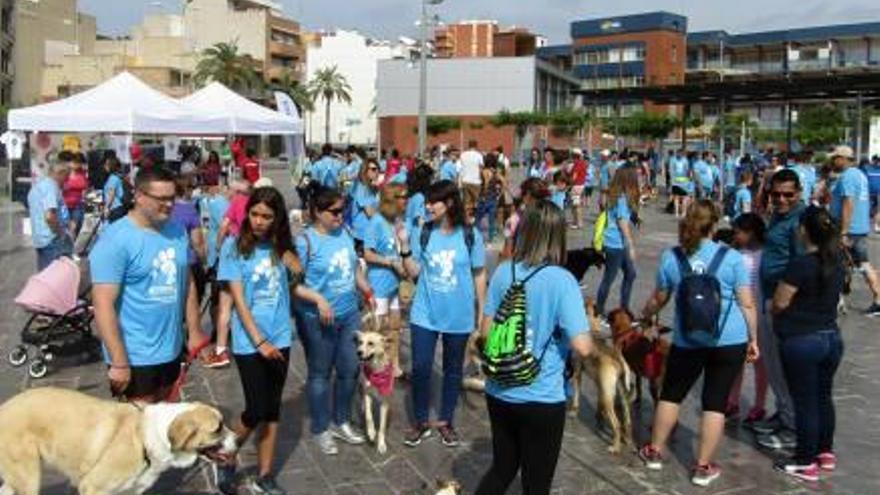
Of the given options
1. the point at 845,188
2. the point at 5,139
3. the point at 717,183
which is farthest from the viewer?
the point at 717,183

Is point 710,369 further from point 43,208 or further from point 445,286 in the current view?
point 43,208

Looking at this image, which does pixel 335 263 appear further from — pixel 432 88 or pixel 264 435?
pixel 432 88

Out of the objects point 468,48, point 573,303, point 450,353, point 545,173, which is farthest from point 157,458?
point 468,48

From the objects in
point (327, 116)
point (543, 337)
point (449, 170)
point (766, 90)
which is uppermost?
point (327, 116)

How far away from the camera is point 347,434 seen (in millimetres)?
6465

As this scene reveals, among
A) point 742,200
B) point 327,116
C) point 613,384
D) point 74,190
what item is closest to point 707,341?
point 613,384

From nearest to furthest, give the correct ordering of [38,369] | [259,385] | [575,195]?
[259,385] → [38,369] → [575,195]

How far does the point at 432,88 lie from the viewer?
93188 mm

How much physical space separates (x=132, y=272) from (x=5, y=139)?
2200 cm

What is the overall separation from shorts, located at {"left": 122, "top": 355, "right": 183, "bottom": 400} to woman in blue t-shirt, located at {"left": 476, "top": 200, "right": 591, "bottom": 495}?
5.42ft

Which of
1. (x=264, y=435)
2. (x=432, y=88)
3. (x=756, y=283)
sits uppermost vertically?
(x=432, y=88)

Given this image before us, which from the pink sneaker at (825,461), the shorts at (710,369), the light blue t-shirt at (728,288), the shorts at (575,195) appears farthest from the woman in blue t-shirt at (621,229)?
the shorts at (575,195)

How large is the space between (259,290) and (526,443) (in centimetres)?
177

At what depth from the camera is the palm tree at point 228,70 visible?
287 ft
